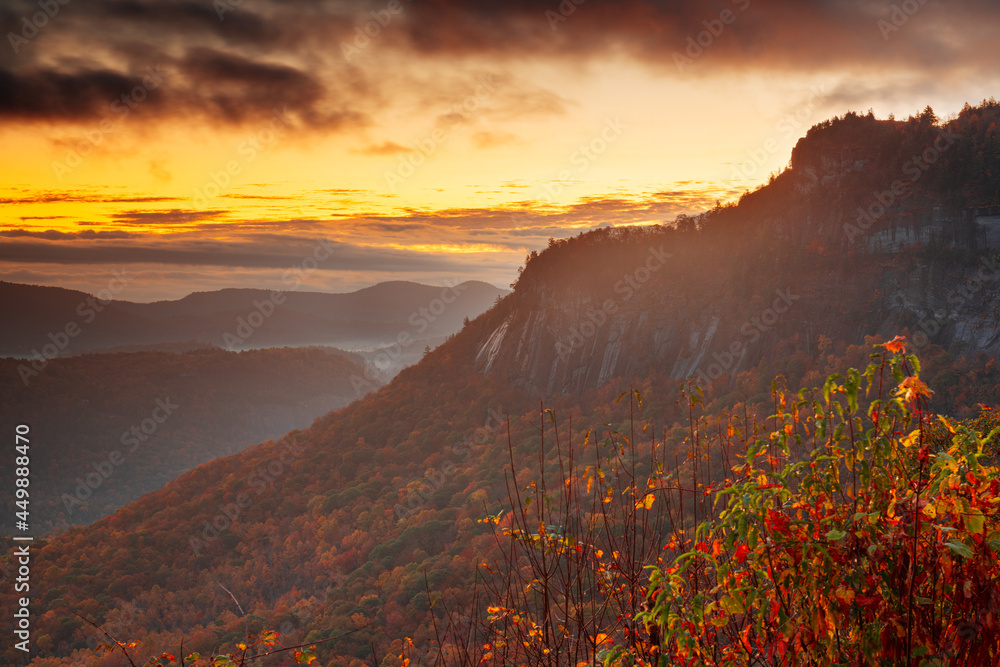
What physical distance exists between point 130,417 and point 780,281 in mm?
181018

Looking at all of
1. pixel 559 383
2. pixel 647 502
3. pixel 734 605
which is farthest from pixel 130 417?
pixel 734 605

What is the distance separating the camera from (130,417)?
6511 inches

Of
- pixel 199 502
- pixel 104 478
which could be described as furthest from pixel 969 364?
pixel 104 478

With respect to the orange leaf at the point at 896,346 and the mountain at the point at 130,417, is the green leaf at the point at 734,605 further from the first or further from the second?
the mountain at the point at 130,417

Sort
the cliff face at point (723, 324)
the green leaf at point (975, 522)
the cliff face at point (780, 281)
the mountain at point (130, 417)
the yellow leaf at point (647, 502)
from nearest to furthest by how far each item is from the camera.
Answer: the green leaf at point (975, 522), the yellow leaf at point (647, 502), the cliff face at point (723, 324), the cliff face at point (780, 281), the mountain at point (130, 417)

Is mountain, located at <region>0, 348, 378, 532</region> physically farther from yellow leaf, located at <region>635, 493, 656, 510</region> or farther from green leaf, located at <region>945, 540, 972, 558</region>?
green leaf, located at <region>945, 540, 972, 558</region>

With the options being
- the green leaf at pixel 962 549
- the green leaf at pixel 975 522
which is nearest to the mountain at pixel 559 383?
the green leaf at pixel 975 522

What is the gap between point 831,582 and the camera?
3256mm

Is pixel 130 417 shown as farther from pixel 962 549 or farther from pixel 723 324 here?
pixel 962 549

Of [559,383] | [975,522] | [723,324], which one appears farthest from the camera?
[559,383]

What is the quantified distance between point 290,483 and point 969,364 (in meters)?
63.9

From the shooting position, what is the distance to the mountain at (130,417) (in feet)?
453

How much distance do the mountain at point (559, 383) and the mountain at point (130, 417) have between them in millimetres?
86361

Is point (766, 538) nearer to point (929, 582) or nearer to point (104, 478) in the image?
point (929, 582)
